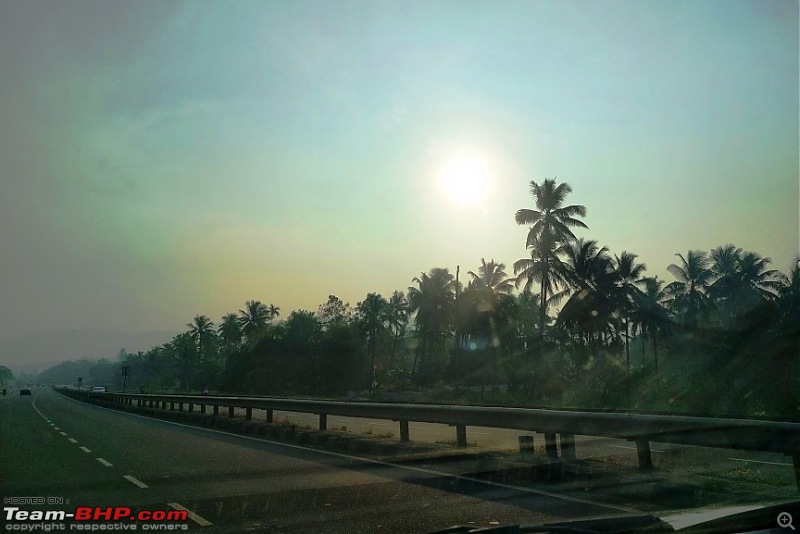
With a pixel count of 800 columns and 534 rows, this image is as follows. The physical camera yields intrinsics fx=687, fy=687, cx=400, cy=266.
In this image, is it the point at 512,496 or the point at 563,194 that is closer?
the point at 512,496

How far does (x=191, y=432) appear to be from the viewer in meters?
21.0

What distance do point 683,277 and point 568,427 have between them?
194 ft

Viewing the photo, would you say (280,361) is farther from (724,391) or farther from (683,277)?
(724,391)

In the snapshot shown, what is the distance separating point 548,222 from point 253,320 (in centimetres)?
6417

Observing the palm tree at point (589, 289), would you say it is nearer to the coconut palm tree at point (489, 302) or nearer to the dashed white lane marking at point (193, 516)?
the coconut palm tree at point (489, 302)

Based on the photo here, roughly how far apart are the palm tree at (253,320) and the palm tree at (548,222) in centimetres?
6152

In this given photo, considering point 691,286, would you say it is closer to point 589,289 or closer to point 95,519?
point 589,289

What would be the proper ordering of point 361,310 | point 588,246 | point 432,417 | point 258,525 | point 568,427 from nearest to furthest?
point 258,525 → point 568,427 → point 432,417 → point 588,246 → point 361,310

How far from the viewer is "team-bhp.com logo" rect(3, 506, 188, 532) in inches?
287

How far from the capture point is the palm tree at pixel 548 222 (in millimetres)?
45750

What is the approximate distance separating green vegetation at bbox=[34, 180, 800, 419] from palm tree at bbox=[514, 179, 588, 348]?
80mm

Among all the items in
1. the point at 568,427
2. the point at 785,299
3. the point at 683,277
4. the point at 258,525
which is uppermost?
the point at 683,277

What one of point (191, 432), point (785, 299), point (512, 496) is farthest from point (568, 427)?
point (785, 299)

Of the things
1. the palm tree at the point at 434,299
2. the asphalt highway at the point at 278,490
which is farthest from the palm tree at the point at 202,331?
the asphalt highway at the point at 278,490
